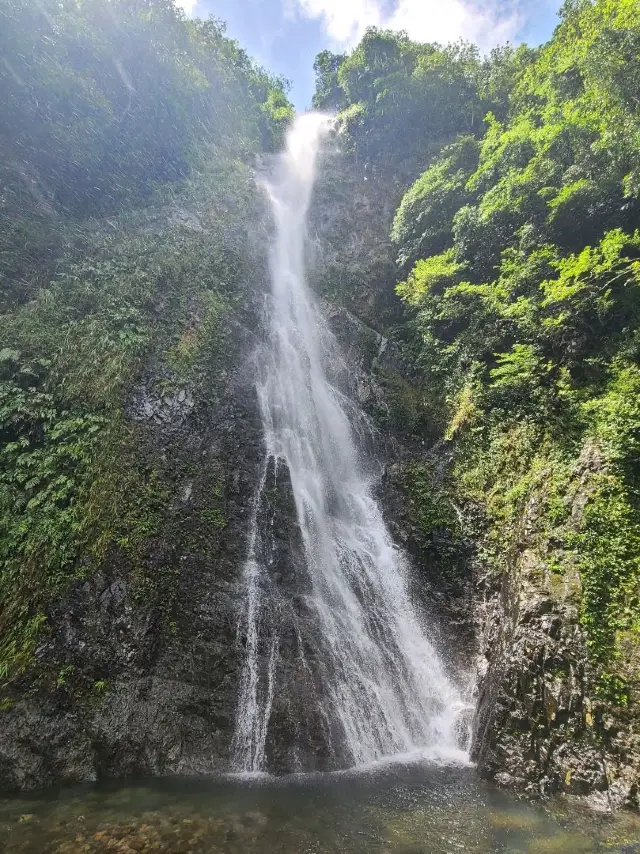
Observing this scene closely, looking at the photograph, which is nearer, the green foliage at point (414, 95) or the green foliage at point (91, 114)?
the green foliage at point (91, 114)

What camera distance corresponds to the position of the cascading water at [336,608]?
30.4ft

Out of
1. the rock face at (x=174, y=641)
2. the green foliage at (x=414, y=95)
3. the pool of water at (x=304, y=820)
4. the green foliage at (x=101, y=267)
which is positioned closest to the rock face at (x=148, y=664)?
the rock face at (x=174, y=641)

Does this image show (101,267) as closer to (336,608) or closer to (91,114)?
(91,114)

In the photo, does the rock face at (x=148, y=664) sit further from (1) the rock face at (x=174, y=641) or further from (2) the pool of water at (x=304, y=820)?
(2) the pool of water at (x=304, y=820)

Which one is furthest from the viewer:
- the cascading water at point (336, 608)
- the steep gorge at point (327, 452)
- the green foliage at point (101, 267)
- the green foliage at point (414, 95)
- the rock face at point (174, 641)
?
the green foliage at point (414, 95)

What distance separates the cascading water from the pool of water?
128 cm

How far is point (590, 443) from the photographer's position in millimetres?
10406

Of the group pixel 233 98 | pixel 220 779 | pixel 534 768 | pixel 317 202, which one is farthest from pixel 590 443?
pixel 233 98

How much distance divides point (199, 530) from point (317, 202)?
2376cm

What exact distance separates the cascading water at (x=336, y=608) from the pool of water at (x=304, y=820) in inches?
50.2

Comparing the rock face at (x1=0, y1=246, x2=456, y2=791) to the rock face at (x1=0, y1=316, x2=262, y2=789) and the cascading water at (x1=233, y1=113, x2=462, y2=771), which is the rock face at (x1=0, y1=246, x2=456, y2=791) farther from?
the cascading water at (x1=233, y1=113, x2=462, y2=771)

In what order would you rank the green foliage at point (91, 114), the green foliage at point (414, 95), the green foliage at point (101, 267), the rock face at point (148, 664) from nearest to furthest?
1. the rock face at point (148, 664)
2. the green foliage at point (101, 267)
3. the green foliage at point (91, 114)
4. the green foliage at point (414, 95)

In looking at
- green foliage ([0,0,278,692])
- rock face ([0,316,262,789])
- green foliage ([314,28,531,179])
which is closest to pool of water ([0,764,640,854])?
rock face ([0,316,262,789])

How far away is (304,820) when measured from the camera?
6.56 m
